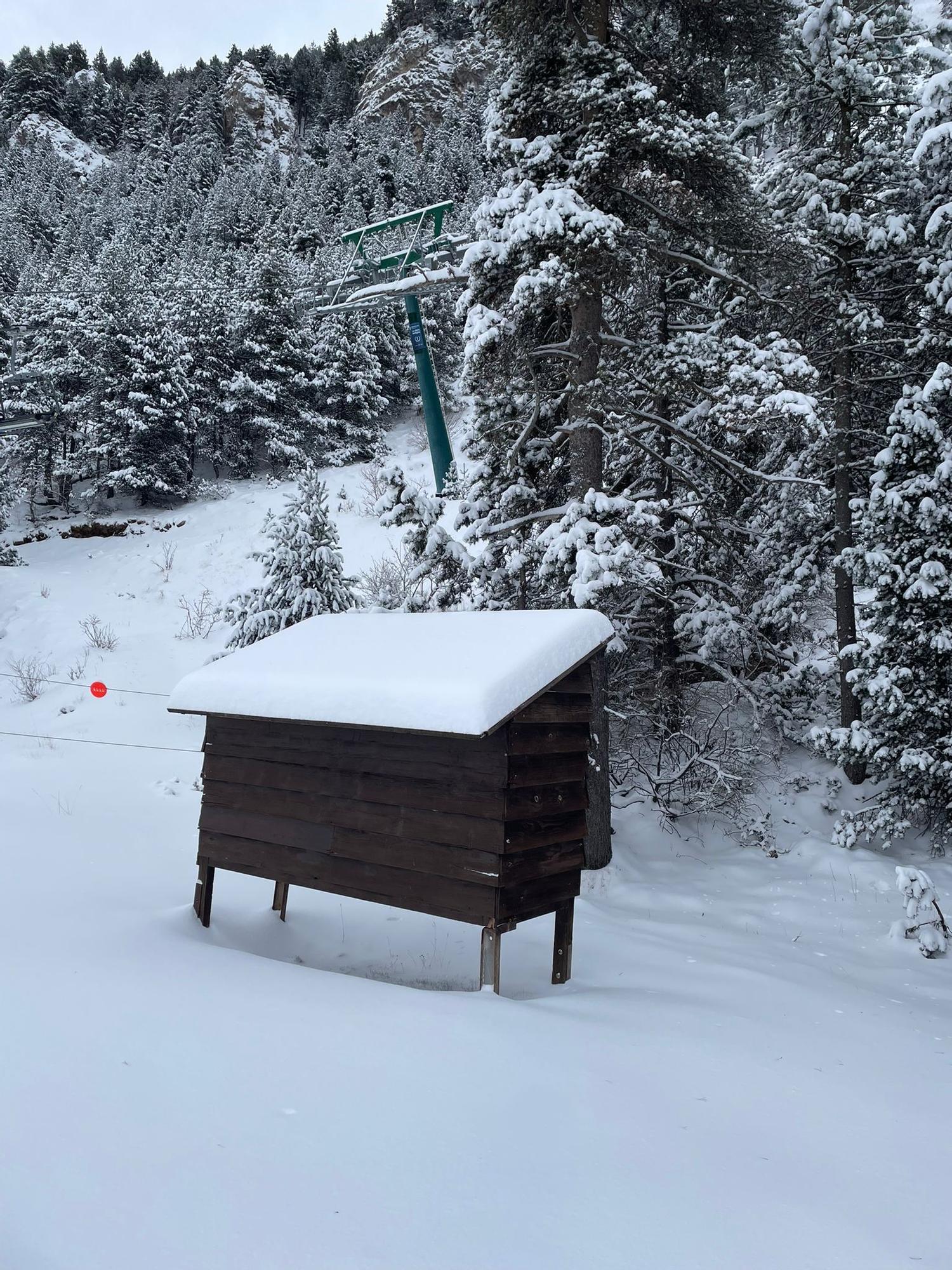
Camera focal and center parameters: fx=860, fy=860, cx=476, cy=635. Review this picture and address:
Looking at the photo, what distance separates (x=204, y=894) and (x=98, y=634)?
15.1m

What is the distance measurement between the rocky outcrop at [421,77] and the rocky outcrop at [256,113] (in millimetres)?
7525

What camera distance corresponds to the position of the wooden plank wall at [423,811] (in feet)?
19.9

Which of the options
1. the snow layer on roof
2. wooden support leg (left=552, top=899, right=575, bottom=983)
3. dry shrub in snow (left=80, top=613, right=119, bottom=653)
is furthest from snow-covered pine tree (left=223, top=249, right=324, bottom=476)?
wooden support leg (left=552, top=899, right=575, bottom=983)

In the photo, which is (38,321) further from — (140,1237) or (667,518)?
(140,1237)

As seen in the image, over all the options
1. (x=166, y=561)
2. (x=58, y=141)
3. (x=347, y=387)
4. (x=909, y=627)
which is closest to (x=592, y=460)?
(x=909, y=627)

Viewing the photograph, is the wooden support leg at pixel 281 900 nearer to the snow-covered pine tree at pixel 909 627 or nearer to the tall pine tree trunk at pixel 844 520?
the snow-covered pine tree at pixel 909 627

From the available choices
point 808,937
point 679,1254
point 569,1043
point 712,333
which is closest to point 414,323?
point 712,333

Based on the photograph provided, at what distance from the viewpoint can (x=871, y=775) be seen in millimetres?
14188

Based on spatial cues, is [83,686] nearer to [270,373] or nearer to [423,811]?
[423,811]

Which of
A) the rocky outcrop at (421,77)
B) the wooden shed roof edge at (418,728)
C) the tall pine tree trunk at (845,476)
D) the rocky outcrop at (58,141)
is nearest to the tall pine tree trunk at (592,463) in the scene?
the wooden shed roof edge at (418,728)

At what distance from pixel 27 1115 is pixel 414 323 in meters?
23.5

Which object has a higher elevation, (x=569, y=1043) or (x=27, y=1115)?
(x=27, y=1115)

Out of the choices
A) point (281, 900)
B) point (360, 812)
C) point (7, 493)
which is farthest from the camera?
point (7, 493)

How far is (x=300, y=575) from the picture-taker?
14.9m
